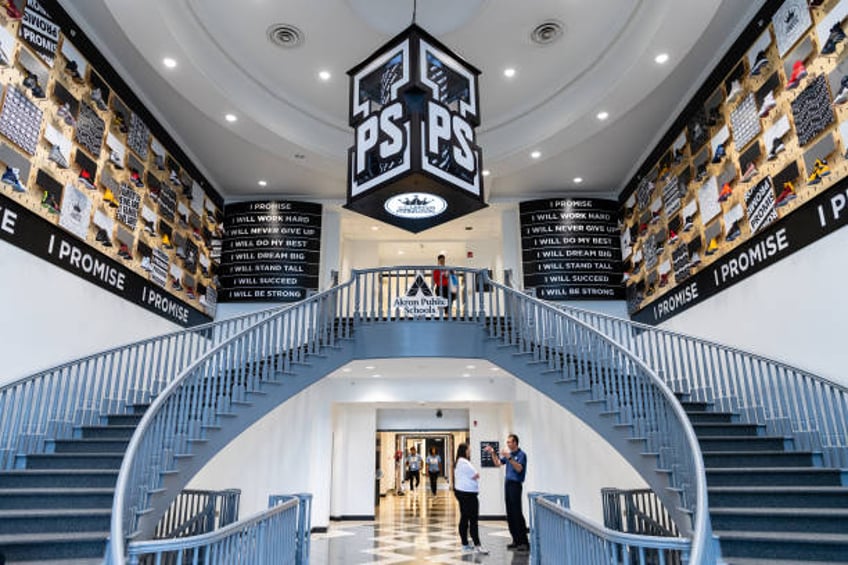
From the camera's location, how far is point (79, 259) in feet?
23.8

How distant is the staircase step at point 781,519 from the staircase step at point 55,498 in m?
5.13

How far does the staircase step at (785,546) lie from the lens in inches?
164

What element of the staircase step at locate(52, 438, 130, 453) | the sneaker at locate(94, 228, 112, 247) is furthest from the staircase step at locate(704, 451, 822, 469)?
the sneaker at locate(94, 228, 112, 247)

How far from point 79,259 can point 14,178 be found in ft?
4.65

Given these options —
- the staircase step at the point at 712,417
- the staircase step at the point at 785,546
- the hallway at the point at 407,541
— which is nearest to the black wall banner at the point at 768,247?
the staircase step at the point at 712,417

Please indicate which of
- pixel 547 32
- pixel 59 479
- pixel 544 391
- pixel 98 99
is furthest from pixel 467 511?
pixel 98 99

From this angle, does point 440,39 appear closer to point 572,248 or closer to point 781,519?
point 572,248

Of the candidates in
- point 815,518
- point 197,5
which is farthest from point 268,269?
point 815,518

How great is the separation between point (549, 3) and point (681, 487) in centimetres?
627

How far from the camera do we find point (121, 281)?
823cm

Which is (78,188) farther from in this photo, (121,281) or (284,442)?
(284,442)

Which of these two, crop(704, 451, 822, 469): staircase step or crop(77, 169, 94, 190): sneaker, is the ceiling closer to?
crop(77, 169, 94, 190): sneaker

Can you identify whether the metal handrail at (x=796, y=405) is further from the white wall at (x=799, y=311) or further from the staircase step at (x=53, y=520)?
the staircase step at (x=53, y=520)

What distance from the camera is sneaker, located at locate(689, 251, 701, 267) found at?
860 centimetres
